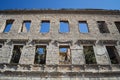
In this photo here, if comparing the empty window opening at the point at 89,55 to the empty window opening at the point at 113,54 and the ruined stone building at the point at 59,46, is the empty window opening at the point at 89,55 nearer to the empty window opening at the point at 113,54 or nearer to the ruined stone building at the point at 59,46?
the ruined stone building at the point at 59,46

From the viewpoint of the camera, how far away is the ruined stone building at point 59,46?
9.54m

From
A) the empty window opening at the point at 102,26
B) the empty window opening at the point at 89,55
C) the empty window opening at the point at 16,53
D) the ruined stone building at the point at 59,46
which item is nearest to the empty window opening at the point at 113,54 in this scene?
the ruined stone building at the point at 59,46

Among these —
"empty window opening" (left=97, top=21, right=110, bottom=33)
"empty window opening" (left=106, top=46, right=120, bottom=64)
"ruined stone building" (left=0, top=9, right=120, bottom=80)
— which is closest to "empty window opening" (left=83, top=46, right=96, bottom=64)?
"ruined stone building" (left=0, top=9, right=120, bottom=80)

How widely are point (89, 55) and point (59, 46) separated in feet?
8.24

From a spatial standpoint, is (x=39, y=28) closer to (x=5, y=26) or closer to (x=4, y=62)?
(x=5, y=26)

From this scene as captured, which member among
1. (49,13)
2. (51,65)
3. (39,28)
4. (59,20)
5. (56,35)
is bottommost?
(51,65)

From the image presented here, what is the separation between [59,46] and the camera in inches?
444

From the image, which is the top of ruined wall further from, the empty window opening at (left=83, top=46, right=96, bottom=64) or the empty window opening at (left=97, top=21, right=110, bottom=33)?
the empty window opening at (left=83, top=46, right=96, bottom=64)

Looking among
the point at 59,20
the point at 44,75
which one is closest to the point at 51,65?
the point at 44,75

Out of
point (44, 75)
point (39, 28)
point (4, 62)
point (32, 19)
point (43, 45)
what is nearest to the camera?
point (44, 75)

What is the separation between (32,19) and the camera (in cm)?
1352

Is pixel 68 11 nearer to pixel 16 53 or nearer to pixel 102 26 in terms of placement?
pixel 102 26

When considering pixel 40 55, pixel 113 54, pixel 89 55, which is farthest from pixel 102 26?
pixel 40 55

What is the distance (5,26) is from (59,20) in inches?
204
